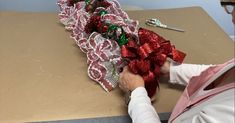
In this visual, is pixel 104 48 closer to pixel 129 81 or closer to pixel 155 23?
pixel 129 81

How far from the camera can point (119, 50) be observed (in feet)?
3.54

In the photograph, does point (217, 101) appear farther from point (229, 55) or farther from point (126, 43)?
point (229, 55)

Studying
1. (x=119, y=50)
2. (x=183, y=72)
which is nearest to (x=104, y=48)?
(x=119, y=50)

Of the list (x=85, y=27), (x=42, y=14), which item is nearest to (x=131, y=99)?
(x=85, y=27)

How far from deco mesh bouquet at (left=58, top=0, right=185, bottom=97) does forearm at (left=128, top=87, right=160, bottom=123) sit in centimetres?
9

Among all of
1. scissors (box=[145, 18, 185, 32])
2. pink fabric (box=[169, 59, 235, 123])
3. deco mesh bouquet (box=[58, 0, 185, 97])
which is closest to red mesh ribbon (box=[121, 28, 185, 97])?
deco mesh bouquet (box=[58, 0, 185, 97])

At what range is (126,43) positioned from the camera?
1.08m

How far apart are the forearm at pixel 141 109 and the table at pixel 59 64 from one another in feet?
0.24

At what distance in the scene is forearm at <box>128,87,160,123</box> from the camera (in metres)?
0.84

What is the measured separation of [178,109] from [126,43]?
31cm

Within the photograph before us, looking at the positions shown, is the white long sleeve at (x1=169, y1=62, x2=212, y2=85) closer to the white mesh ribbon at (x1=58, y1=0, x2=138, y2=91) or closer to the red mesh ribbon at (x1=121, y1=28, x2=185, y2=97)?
the red mesh ribbon at (x1=121, y1=28, x2=185, y2=97)

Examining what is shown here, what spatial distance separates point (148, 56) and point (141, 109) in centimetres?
22

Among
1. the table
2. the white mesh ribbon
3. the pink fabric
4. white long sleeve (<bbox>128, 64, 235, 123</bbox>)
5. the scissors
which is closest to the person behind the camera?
white long sleeve (<bbox>128, 64, 235, 123</bbox>)

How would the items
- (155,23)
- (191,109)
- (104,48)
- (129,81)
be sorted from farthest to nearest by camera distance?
(155,23) → (104,48) → (129,81) → (191,109)
